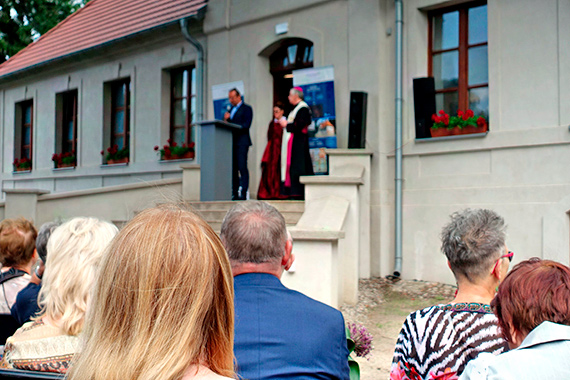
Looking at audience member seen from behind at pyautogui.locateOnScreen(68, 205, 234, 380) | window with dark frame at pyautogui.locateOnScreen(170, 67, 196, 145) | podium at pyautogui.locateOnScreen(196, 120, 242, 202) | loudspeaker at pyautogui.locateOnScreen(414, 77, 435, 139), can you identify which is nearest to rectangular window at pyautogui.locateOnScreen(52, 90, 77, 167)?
window with dark frame at pyautogui.locateOnScreen(170, 67, 196, 145)

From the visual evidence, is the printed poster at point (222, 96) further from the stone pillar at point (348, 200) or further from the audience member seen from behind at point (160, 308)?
the audience member seen from behind at point (160, 308)

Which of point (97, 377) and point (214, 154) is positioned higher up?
point (214, 154)

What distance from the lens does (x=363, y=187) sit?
9.07m

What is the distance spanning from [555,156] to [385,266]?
3.01 metres

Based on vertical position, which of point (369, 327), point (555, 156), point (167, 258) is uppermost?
point (555, 156)

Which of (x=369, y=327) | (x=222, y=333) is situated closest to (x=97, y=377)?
(x=222, y=333)

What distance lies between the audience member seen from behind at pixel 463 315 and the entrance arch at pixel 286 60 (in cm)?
893

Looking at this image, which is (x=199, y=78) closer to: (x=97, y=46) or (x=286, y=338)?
(x=97, y=46)

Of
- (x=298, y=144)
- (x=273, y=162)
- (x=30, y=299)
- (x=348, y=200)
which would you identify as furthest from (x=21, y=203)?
(x=30, y=299)

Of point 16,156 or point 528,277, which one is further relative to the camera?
point 16,156

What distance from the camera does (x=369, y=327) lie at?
21.7ft

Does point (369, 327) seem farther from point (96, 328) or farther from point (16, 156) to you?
point (16, 156)

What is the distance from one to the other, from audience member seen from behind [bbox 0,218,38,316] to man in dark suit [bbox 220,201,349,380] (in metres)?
1.88

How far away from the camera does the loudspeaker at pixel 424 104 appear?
8922mm
